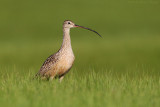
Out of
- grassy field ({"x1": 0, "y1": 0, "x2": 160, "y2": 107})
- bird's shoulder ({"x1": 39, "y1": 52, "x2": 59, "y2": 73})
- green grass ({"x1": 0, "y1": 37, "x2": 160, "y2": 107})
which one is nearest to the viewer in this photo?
green grass ({"x1": 0, "y1": 37, "x2": 160, "y2": 107})

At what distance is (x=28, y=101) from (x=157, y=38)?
15.2 meters

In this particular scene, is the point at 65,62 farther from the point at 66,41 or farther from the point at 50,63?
the point at 66,41

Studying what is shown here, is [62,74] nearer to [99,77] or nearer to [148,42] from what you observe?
[99,77]

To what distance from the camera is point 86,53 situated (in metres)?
19.4

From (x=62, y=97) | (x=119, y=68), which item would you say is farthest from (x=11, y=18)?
(x=62, y=97)

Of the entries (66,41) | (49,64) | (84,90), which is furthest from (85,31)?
(84,90)

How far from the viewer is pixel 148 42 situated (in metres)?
20.6

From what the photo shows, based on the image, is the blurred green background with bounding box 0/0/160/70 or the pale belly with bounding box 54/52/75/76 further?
the blurred green background with bounding box 0/0/160/70

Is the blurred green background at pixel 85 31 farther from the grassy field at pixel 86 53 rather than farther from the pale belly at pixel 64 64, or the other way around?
the pale belly at pixel 64 64

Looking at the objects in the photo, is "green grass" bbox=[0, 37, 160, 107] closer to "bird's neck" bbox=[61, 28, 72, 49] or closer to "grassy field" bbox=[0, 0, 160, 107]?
"grassy field" bbox=[0, 0, 160, 107]

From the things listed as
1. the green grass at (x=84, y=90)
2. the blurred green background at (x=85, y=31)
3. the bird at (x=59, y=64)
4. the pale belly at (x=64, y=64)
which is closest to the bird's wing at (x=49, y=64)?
the bird at (x=59, y=64)

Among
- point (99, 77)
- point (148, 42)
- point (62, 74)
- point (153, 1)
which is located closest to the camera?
point (99, 77)

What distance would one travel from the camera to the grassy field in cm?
809

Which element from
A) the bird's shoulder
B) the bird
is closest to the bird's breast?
the bird
